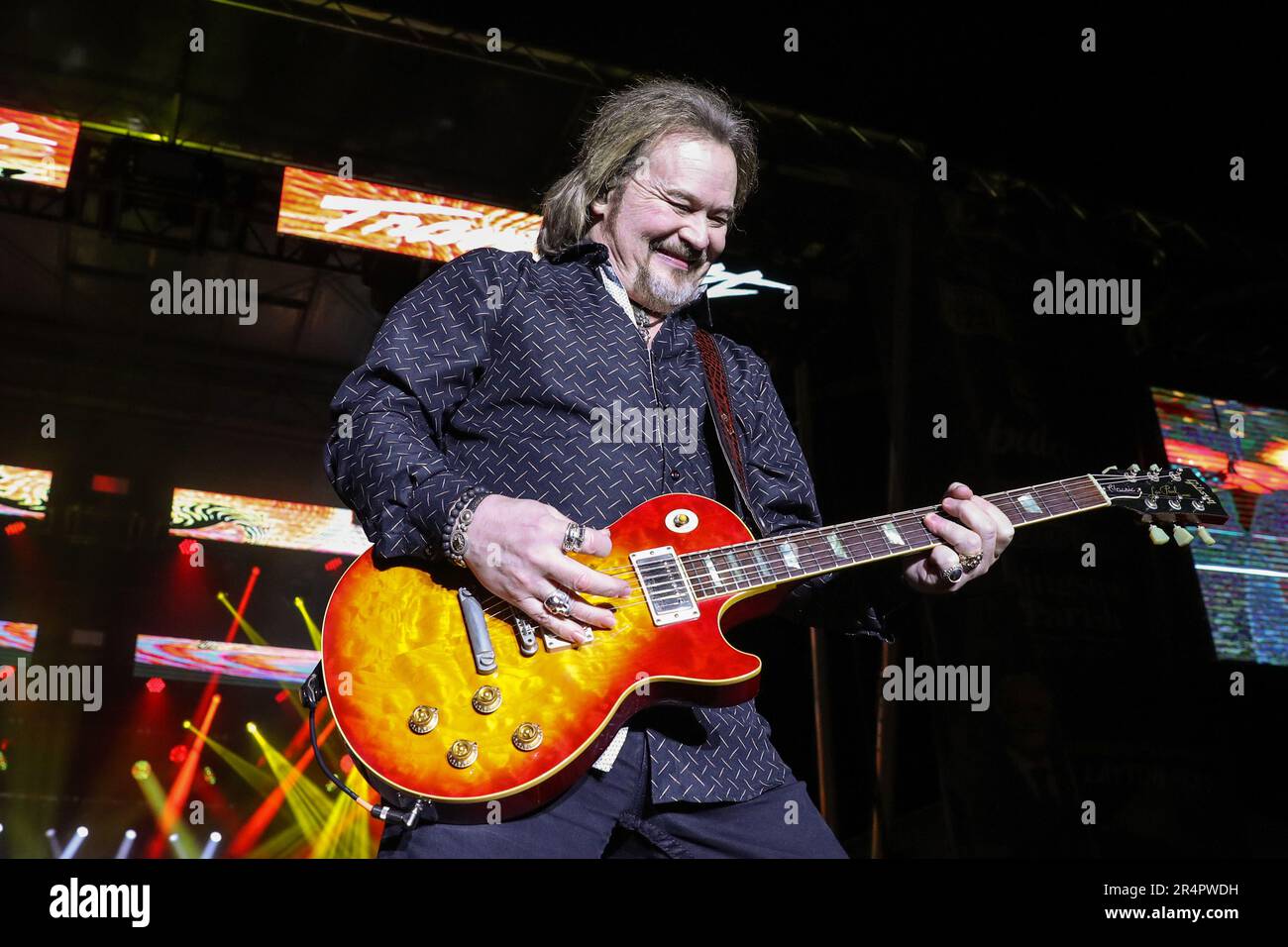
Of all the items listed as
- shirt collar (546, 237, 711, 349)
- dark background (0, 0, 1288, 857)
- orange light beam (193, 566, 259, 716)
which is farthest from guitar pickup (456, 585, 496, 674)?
orange light beam (193, 566, 259, 716)

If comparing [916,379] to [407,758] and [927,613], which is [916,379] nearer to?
[927,613]

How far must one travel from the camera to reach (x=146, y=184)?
23.5 feet

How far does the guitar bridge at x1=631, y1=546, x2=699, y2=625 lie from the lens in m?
1.82

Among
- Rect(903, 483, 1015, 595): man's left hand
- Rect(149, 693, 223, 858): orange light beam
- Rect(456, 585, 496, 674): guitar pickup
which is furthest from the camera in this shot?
Rect(149, 693, 223, 858): orange light beam

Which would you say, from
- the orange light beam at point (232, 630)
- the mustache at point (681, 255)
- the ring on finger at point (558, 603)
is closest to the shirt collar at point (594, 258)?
the mustache at point (681, 255)

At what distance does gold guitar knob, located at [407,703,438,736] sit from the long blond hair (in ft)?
4.01

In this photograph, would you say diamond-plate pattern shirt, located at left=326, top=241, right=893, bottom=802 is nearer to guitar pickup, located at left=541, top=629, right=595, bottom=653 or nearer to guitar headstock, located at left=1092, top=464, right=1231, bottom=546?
guitar pickup, located at left=541, top=629, right=595, bottom=653

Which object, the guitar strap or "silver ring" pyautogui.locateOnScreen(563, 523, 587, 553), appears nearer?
"silver ring" pyautogui.locateOnScreen(563, 523, 587, 553)

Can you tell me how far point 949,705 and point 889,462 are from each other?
1.79 meters

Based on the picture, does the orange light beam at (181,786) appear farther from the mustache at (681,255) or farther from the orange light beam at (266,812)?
the mustache at (681,255)

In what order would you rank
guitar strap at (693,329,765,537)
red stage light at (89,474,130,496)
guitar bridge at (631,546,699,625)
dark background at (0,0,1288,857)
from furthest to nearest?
1. red stage light at (89,474,130,496)
2. dark background at (0,0,1288,857)
3. guitar strap at (693,329,765,537)
4. guitar bridge at (631,546,699,625)

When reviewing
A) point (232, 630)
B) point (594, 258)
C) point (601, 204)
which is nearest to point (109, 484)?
point (232, 630)
